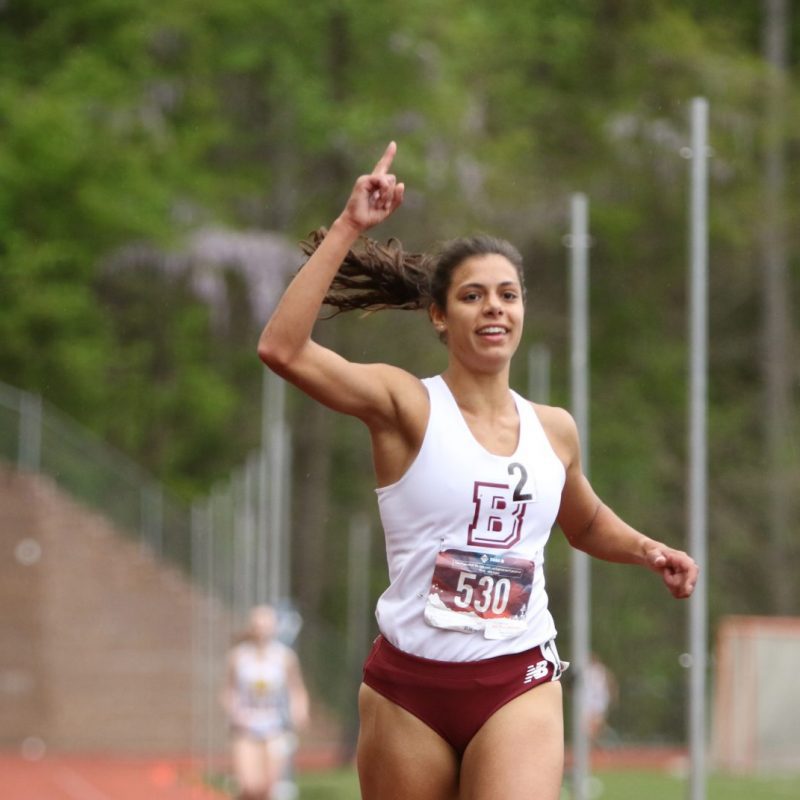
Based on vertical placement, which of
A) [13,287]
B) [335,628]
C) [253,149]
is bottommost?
[335,628]

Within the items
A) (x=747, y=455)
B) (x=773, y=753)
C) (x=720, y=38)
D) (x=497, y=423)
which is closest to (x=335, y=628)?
(x=747, y=455)

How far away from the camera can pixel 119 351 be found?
38.7 meters

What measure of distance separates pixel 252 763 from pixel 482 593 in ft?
32.8

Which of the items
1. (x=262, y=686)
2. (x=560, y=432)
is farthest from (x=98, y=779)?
(x=560, y=432)

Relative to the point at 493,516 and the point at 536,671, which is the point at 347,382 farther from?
the point at 536,671

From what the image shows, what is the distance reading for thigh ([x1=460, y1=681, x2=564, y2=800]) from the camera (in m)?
5.41

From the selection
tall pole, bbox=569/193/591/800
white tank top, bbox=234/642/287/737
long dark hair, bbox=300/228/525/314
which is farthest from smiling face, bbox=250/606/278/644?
long dark hair, bbox=300/228/525/314

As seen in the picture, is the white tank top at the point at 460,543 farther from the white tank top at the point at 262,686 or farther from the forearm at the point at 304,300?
the white tank top at the point at 262,686

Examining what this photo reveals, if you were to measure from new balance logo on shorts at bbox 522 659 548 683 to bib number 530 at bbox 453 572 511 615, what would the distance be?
6.9 inches

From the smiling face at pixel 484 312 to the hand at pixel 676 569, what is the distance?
71 cm

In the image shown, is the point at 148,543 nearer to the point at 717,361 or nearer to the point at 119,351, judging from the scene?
the point at 119,351

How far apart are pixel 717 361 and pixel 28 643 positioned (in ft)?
52.0

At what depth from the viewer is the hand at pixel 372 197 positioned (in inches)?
208

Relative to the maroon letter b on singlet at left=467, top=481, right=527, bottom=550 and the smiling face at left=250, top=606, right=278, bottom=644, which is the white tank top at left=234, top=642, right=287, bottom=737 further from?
the maroon letter b on singlet at left=467, top=481, right=527, bottom=550
